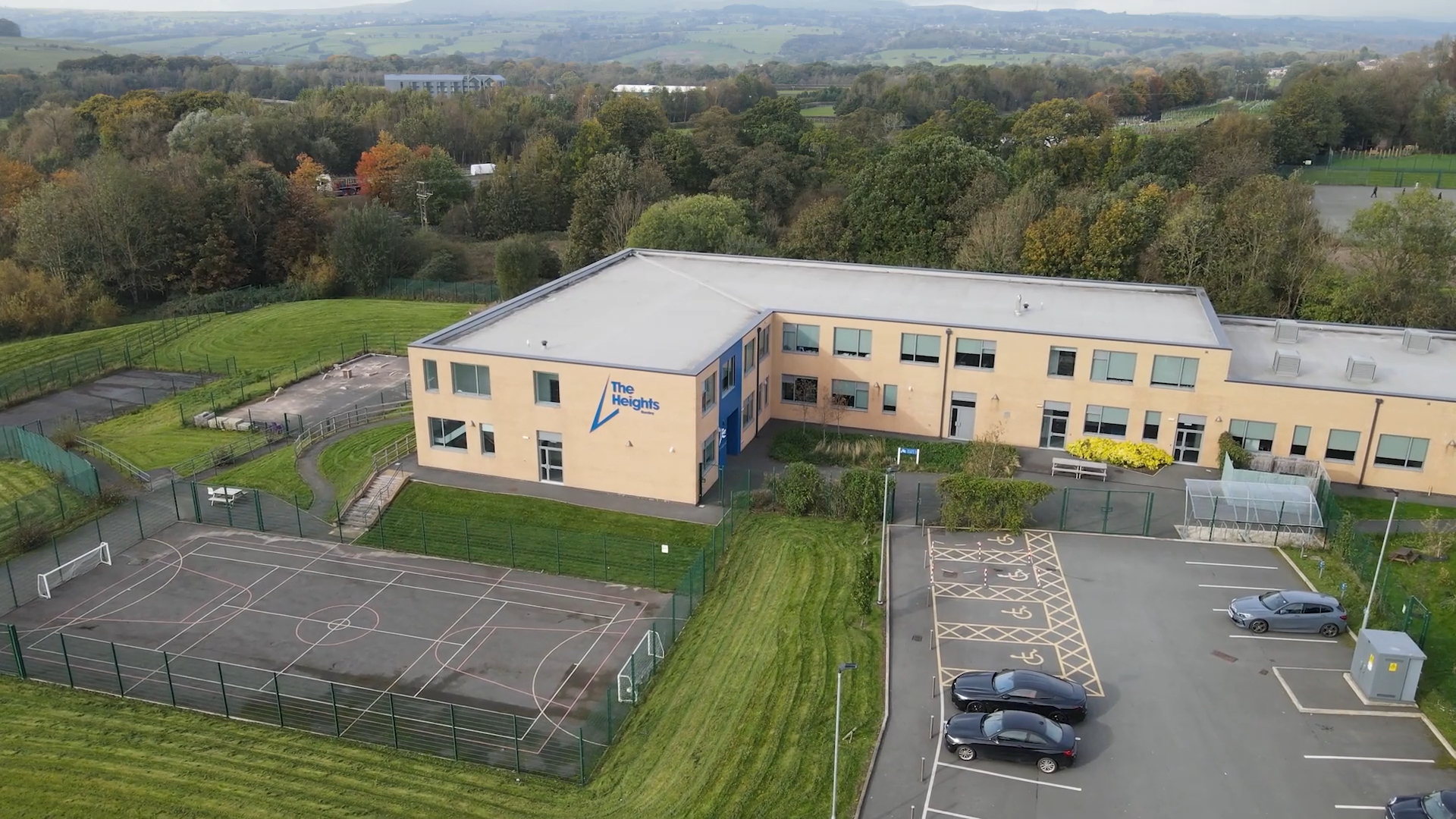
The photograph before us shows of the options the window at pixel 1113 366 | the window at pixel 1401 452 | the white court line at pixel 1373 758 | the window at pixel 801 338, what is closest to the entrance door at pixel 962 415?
the window at pixel 1113 366

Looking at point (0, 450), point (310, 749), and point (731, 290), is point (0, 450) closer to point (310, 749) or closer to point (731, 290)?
point (310, 749)

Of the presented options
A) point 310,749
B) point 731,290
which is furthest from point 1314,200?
point 310,749

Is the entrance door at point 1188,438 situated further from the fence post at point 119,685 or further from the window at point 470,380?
the fence post at point 119,685

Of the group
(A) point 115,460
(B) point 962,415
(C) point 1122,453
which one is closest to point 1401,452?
(C) point 1122,453

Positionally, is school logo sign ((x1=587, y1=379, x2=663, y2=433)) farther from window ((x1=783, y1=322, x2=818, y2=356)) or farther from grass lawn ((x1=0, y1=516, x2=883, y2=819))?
grass lawn ((x1=0, y1=516, x2=883, y2=819))

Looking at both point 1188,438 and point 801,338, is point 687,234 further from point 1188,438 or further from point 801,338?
point 1188,438

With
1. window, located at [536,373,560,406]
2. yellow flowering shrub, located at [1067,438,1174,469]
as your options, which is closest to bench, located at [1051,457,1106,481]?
yellow flowering shrub, located at [1067,438,1174,469]
